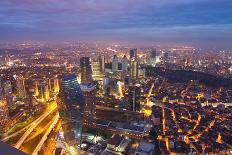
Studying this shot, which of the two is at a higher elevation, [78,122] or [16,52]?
[16,52]

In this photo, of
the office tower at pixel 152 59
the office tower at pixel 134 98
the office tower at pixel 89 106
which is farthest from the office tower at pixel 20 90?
the office tower at pixel 152 59

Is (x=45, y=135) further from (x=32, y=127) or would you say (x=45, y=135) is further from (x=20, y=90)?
(x=20, y=90)

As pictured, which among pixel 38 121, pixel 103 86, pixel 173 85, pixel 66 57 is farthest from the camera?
pixel 66 57

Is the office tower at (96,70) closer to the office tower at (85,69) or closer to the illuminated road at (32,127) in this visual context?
the office tower at (85,69)

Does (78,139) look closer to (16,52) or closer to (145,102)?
(145,102)

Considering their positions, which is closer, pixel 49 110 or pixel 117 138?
pixel 117 138

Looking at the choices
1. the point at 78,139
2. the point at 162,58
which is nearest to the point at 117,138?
the point at 78,139

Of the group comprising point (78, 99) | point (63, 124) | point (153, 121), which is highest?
point (78, 99)

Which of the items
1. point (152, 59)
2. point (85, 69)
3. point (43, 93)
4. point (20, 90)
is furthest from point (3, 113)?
point (152, 59)
